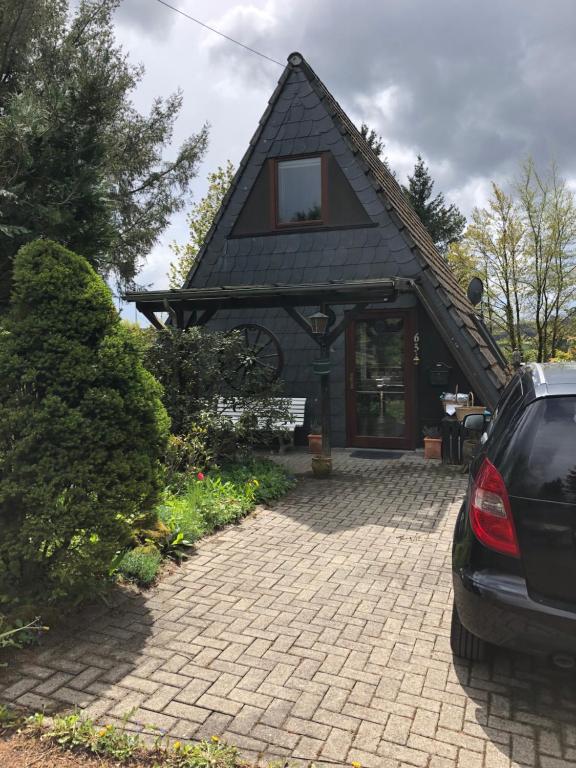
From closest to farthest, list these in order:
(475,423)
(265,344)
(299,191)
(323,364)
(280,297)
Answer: (475,423) < (323,364) < (280,297) < (299,191) < (265,344)

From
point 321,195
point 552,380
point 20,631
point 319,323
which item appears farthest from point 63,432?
point 321,195

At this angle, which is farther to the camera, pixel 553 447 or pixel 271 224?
pixel 271 224

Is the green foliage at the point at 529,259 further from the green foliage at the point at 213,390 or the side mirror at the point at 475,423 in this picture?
the side mirror at the point at 475,423

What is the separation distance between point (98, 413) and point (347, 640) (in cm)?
211

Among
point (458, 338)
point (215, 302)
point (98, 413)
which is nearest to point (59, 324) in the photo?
point (98, 413)

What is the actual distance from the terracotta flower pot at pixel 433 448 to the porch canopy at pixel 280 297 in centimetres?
247

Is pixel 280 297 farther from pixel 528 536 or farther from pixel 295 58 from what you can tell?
pixel 528 536

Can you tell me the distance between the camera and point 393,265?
9.30 metres

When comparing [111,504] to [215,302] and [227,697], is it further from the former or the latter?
[215,302]

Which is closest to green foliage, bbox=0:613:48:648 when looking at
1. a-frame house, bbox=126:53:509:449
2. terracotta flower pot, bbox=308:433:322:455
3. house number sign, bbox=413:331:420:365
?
a-frame house, bbox=126:53:509:449

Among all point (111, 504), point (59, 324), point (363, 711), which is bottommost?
point (363, 711)

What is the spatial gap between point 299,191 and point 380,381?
12.6 feet

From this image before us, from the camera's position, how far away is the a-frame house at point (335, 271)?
29.9 ft

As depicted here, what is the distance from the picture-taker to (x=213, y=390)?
774cm
